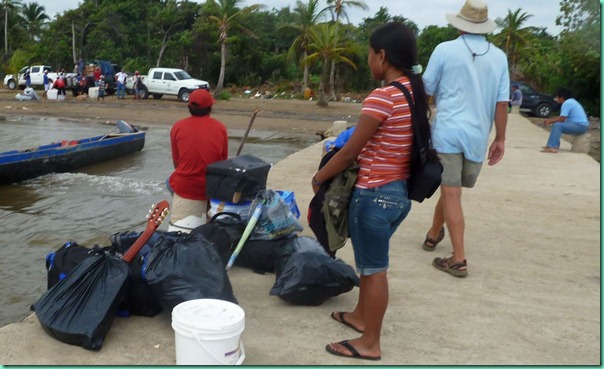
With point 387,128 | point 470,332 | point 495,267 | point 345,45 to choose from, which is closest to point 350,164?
point 387,128

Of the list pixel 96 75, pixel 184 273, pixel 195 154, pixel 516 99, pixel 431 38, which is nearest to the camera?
pixel 184 273

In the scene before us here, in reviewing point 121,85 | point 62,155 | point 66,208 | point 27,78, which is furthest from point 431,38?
point 66,208

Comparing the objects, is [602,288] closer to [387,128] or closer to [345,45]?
[387,128]

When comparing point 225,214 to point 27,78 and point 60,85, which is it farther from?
point 27,78

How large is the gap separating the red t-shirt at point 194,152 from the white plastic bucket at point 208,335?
2177 millimetres

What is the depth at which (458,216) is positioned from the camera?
4.81 metres

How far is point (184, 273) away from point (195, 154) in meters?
1.67

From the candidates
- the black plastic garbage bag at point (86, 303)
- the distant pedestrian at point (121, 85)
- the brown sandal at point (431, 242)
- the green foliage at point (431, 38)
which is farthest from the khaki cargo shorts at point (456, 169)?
the green foliage at point (431, 38)

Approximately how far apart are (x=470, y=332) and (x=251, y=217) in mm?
1833

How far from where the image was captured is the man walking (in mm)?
4648

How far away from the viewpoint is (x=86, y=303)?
3518 mm

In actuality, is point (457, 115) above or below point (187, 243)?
above

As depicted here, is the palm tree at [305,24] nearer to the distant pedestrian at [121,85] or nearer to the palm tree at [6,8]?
the distant pedestrian at [121,85]

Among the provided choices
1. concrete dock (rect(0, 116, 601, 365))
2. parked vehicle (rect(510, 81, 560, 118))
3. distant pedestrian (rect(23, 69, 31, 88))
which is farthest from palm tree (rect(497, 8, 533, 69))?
concrete dock (rect(0, 116, 601, 365))
